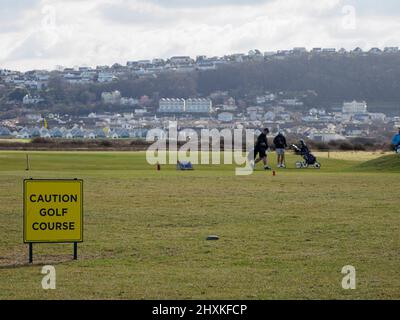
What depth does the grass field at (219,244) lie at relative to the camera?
1445cm

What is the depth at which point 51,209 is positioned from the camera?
16875 mm

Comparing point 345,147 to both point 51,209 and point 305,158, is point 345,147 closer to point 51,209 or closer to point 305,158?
point 305,158

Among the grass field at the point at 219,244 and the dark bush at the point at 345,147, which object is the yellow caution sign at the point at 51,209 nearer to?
the grass field at the point at 219,244

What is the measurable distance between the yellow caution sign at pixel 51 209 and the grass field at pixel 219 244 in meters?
0.53

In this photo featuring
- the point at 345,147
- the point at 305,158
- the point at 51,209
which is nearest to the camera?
the point at 51,209

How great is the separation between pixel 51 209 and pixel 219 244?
3.64 m

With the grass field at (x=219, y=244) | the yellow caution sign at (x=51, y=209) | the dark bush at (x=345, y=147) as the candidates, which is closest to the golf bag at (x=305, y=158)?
the grass field at (x=219, y=244)

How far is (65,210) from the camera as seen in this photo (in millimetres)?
16922

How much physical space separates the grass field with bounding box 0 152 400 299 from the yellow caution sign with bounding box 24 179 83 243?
0.53 meters

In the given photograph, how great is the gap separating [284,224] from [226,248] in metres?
3.66

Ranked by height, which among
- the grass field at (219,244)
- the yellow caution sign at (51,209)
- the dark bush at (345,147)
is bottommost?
the grass field at (219,244)

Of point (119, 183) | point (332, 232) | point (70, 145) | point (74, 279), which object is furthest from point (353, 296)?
point (70, 145)

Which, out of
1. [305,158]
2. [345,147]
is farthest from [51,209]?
[345,147]

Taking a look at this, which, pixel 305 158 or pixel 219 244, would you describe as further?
pixel 305 158
